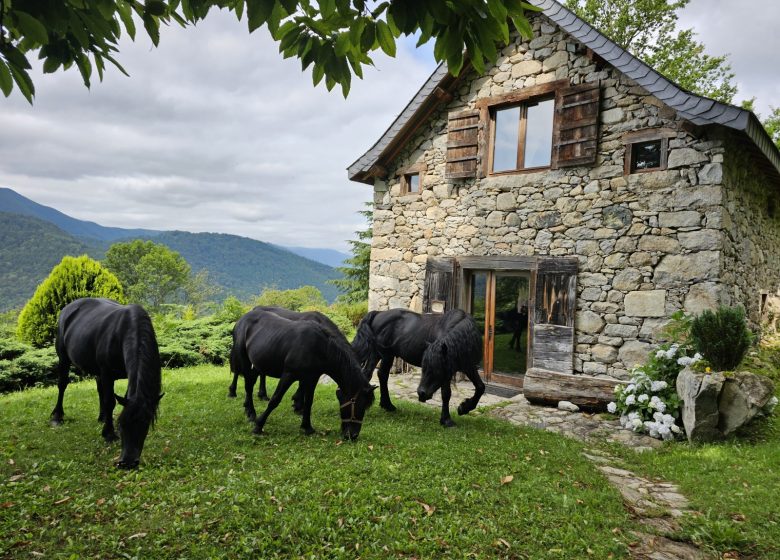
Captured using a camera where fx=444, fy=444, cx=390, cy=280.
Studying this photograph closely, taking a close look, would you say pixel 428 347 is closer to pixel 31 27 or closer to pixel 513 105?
pixel 31 27

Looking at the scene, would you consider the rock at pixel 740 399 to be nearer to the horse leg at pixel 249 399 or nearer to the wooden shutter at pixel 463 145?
the wooden shutter at pixel 463 145

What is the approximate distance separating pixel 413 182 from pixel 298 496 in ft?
27.1

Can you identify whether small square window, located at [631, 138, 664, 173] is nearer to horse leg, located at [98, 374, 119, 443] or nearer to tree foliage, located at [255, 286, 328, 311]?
horse leg, located at [98, 374, 119, 443]

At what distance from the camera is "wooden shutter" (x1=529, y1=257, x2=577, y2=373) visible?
810 cm

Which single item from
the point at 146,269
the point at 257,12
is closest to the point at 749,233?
the point at 257,12

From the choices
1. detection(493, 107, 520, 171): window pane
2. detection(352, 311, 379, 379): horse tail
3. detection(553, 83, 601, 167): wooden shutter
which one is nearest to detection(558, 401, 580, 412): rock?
detection(352, 311, 379, 379): horse tail

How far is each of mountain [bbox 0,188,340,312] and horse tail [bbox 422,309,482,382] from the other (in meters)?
80.7

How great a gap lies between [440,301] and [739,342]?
5.17m

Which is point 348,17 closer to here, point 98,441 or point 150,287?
point 98,441

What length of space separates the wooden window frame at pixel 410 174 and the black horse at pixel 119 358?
682 centimetres

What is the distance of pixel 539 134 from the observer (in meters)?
8.84

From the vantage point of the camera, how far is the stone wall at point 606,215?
7062 mm

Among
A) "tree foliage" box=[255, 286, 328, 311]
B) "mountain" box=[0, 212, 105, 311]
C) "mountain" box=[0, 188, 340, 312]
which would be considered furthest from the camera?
"mountain" box=[0, 188, 340, 312]

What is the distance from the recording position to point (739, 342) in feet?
19.4
